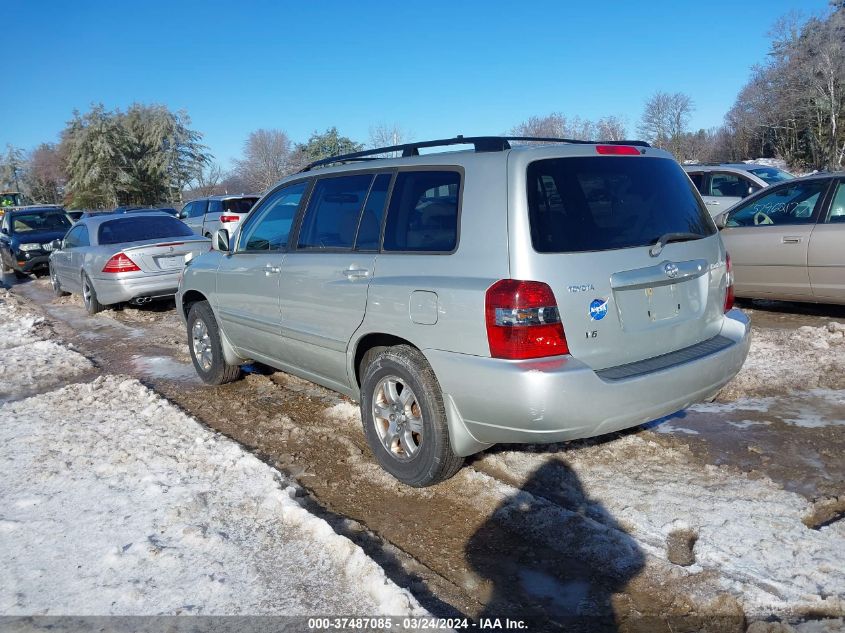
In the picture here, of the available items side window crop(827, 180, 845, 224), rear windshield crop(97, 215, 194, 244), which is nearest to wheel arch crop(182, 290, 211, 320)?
rear windshield crop(97, 215, 194, 244)

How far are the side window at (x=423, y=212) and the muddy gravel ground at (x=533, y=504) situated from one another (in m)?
1.43

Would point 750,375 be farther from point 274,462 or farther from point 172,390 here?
point 172,390

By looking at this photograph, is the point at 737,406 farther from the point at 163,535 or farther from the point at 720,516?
the point at 163,535

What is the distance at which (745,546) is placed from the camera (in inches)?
121

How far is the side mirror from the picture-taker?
18.6 feet

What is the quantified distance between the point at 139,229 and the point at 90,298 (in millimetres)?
1406

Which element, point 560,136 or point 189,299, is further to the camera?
point 560,136

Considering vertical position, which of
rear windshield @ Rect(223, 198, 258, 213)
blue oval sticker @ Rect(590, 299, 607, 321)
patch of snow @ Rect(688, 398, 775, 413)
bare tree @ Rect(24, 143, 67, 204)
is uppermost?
bare tree @ Rect(24, 143, 67, 204)

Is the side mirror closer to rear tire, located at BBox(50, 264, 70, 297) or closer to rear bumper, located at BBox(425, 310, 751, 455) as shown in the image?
rear bumper, located at BBox(425, 310, 751, 455)

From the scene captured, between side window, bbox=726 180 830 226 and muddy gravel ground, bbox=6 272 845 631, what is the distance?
181 centimetres

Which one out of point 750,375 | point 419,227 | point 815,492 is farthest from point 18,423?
point 750,375

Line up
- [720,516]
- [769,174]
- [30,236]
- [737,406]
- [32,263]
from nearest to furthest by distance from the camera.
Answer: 1. [720,516]
2. [737,406]
3. [769,174]
4. [32,263]
5. [30,236]

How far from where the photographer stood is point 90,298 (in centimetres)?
1077

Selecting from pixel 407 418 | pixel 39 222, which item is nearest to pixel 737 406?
pixel 407 418
